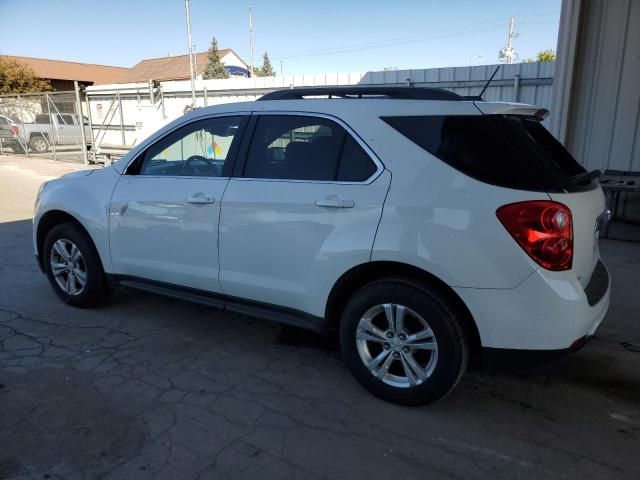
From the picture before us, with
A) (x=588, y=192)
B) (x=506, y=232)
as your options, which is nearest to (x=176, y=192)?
(x=506, y=232)

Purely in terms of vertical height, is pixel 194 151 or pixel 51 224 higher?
pixel 194 151

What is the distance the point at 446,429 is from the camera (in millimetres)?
2879

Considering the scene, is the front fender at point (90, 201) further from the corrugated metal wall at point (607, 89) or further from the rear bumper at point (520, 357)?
the corrugated metal wall at point (607, 89)

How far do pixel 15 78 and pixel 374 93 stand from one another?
129 feet

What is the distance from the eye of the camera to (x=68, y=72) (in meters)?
45.4

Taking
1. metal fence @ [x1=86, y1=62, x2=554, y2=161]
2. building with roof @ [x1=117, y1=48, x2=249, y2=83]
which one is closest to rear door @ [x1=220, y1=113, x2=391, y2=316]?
metal fence @ [x1=86, y1=62, x2=554, y2=161]

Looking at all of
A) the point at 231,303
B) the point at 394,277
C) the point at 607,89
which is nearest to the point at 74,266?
the point at 231,303

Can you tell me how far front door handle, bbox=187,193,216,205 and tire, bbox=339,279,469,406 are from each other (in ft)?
4.16

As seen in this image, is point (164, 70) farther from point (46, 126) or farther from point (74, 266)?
point (74, 266)

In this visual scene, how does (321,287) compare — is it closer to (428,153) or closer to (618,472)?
(428,153)

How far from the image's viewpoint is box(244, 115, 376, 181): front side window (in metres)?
3.14

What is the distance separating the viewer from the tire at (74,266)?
447 cm

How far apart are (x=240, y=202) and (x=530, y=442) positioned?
2286 millimetres

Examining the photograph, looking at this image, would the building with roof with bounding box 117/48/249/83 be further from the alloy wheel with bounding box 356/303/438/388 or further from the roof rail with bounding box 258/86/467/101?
the alloy wheel with bounding box 356/303/438/388
